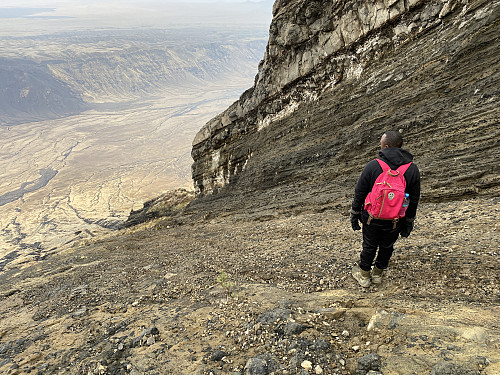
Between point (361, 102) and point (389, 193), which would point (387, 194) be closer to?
point (389, 193)

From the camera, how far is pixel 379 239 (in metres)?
3.93

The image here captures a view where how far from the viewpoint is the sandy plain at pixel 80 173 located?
67750 mm

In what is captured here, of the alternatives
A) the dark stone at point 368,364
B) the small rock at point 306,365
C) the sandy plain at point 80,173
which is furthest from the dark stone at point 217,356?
the sandy plain at point 80,173

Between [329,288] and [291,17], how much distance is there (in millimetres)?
14129

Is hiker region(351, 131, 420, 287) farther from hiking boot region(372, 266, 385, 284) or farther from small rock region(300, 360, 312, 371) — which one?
small rock region(300, 360, 312, 371)

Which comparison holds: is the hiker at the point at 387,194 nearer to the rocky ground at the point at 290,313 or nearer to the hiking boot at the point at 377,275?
the hiking boot at the point at 377,275

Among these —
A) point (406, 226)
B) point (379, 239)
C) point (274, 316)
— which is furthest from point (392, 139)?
point (274, 316)

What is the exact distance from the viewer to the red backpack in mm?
3438

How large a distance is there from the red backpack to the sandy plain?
1527 inches

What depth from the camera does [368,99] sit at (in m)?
10.7

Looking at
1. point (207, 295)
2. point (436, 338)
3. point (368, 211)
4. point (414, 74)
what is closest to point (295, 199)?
point (414, 74)

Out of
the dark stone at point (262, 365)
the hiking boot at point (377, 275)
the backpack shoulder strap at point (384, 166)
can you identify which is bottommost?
the dark stone at point (262, 365)

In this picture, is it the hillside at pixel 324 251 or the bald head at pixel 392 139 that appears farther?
the bald head at pixel 392 139

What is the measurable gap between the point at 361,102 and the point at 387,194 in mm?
8761
